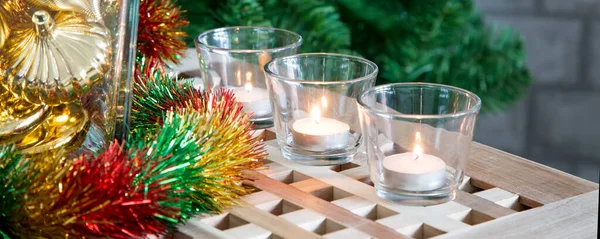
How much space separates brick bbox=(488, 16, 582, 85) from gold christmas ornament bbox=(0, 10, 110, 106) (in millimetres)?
1259

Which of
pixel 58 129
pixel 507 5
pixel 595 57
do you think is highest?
pixel 58 129

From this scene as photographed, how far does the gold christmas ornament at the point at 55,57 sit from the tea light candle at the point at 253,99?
0.17m

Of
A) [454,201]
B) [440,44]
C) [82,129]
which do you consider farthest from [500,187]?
[440,44]

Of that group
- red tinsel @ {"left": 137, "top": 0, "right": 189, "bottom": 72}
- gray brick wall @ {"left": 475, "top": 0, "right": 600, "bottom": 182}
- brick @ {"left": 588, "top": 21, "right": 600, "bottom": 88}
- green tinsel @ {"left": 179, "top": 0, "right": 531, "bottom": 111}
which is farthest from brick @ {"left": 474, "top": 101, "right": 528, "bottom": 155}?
red tinsel @ {"left": 137, "top": 0, "right": 189, "bottom": 72}

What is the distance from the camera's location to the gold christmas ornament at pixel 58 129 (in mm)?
522

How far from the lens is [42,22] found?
0.50m

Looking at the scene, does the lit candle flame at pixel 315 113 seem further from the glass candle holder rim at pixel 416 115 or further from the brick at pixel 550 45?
the brick at pixel 550 45

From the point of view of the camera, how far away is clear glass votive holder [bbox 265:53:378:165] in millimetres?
573

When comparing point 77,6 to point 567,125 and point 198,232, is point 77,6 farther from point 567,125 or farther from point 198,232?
point 567,125

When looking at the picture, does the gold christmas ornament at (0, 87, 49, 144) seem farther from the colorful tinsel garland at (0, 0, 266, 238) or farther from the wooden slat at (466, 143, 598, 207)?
the wooden slat at (466, 143, 598, 207)

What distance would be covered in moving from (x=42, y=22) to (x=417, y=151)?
9.2 inches

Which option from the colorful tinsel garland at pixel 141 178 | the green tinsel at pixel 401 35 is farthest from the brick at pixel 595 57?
the colorful tinsel garland at pixel 141 178

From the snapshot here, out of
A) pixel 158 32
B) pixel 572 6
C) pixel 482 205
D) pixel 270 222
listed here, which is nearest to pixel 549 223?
pixel 482 205

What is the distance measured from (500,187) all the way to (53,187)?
0.27 metres
